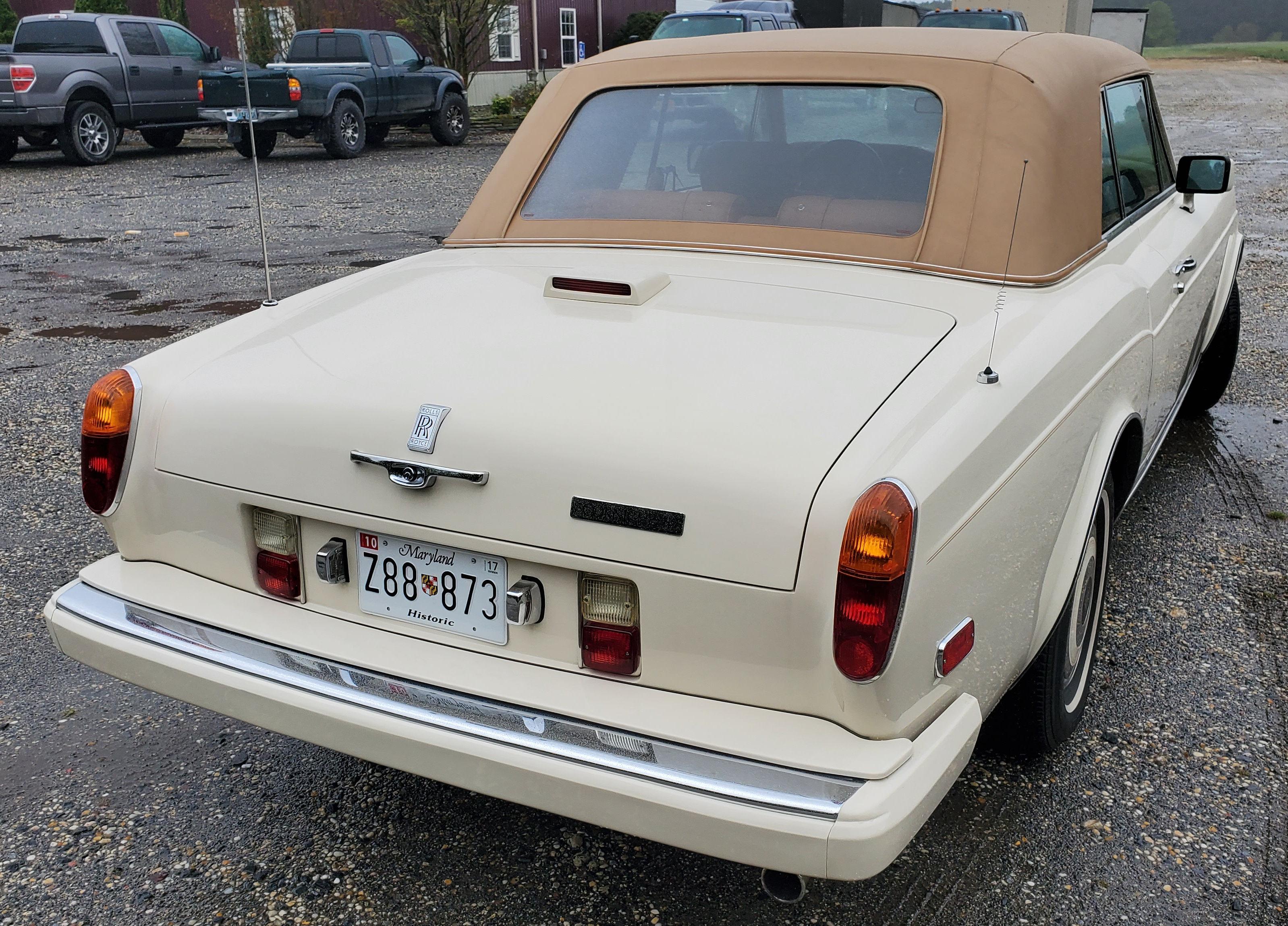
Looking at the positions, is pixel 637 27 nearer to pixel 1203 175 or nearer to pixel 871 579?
pixel 1203 175

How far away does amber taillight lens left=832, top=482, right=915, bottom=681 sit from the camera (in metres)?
1.87

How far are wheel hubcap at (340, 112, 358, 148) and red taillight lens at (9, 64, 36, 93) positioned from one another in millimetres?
3849

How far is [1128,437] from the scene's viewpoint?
304cm

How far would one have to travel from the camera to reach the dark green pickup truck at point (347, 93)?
1527 cm

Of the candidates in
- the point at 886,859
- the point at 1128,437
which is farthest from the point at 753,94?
the point at 886,859

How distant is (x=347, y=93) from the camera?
1645cm

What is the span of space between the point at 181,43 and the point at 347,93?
259 centimetres

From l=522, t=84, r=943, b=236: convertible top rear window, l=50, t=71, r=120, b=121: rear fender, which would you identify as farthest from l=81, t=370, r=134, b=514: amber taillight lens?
l=50, t=71, r=120, b=121: rear fender

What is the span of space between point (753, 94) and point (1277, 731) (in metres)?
2.16

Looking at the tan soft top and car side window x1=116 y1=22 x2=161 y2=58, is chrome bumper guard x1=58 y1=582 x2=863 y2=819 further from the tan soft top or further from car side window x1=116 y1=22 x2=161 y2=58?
car side window x1=116 y1=22 x2=161 y2=58

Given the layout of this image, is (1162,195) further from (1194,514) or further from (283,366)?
(283,366)

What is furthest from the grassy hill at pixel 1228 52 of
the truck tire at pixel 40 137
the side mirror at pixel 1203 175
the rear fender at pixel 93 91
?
the side mirror at pixel 1203 175

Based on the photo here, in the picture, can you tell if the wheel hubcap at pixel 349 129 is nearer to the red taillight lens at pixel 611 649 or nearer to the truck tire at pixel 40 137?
the truck tire at pixel 40 137

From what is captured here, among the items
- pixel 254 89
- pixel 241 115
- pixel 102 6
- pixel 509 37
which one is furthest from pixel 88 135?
pixel 509 37
